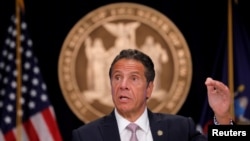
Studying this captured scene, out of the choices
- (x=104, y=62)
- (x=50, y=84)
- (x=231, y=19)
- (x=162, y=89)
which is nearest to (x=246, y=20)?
(x=231, y=19)

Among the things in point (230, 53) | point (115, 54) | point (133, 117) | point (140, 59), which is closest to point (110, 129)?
point (133, 117)

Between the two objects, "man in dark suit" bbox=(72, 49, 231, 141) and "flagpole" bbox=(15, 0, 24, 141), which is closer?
"man in dark suit" bbox=(72, 49, 231, 141)

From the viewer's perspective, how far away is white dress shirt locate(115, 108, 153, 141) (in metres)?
2.04

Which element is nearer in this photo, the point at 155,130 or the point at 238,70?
the point at 155,130

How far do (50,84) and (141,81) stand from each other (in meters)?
2.83

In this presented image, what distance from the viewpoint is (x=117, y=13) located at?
4848 millimetres

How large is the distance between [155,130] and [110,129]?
0.58ft

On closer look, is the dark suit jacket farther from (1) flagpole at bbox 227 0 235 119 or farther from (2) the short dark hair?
Result: (1) flagpole at bbox 227 0 235 119

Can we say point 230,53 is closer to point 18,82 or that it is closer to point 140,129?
point 18,82

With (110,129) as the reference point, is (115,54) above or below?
above

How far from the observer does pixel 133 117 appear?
207 cm

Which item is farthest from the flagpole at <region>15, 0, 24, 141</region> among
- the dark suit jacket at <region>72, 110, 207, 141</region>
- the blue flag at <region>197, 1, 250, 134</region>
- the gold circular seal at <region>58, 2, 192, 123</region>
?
the dark suit jacket at <region>72, 110, 207, 141</region>

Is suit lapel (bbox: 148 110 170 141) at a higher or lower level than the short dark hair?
lower

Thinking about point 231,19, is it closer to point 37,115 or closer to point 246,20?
point 246,20
